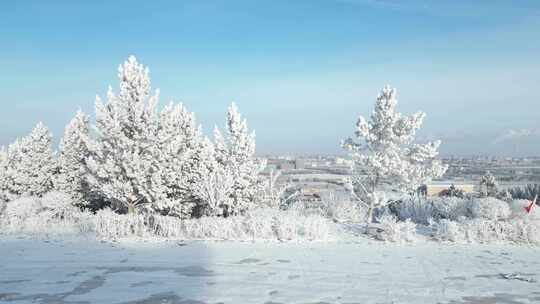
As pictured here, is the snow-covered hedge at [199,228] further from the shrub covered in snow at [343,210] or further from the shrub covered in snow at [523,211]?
the shrub covered in snow at [523,211]

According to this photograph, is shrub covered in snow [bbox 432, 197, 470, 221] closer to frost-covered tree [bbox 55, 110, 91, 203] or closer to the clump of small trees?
the clump of small trees

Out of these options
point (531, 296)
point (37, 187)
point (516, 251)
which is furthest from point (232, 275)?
point (37, 187)

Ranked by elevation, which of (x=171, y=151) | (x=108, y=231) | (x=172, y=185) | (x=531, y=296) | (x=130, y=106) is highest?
(x=130, y=106)

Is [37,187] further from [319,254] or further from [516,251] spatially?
[516,251]

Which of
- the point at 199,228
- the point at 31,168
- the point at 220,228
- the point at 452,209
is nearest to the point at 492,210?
the point at 452,209

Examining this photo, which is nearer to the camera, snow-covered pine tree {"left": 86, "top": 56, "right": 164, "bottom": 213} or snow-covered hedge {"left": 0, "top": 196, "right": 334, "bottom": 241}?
snow-covered hedge {"left": 0, "top": 196, "right": 334, "bottom": 241}

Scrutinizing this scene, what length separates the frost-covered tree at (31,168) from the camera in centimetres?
→ 2088

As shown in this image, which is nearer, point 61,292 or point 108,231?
point 61,292

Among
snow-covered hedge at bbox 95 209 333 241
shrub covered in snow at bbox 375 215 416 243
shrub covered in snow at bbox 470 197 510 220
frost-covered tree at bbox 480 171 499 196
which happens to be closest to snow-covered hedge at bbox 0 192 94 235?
snow-covered hedge at bbox 95 209 333 241

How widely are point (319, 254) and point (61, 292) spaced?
19.0 ft

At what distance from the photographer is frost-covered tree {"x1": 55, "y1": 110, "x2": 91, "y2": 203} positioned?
18.9 m

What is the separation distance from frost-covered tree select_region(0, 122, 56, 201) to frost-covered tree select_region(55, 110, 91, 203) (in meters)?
0.62

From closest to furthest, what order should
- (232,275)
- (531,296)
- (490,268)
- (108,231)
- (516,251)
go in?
1. (531,296)
2. (232,275)
3. (490,268)
4. (516,251)
5. (108,231)

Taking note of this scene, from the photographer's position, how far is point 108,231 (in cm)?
1388
